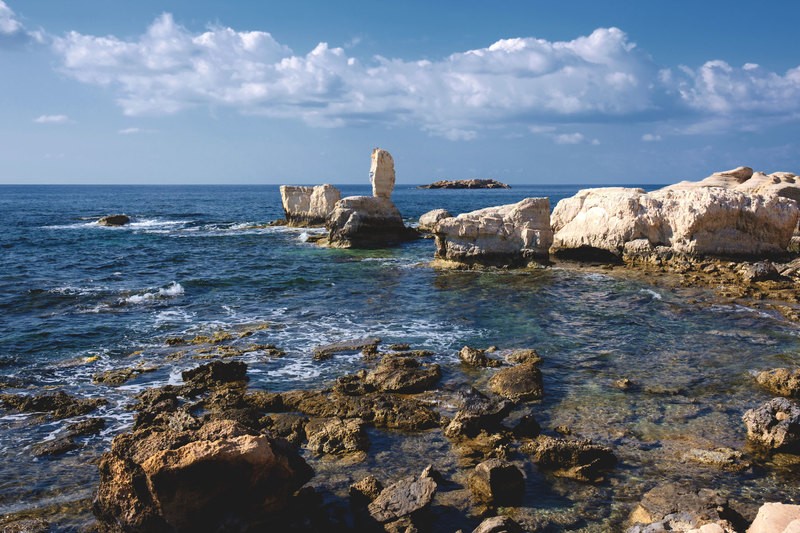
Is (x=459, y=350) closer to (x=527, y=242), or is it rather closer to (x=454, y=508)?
(x=454, y=508)

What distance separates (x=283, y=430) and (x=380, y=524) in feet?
15.3

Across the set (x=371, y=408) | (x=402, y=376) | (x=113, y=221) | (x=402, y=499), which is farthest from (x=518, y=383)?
(x=113, y=221)

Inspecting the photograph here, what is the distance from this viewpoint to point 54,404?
1470 cm

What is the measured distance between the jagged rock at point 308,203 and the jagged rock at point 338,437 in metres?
46.0

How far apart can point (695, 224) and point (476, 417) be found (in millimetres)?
24689

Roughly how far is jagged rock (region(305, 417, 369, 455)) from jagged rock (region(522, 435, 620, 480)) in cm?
378

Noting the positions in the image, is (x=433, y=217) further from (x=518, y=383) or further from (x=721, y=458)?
(x=721, y=458)

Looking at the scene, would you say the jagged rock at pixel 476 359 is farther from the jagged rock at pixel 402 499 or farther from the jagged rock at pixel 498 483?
the jagged rock at pixel 402 499

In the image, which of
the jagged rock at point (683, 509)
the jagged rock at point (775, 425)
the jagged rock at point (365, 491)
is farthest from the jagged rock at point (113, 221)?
the jagged rock at point (683, 509)

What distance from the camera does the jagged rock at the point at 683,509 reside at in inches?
351

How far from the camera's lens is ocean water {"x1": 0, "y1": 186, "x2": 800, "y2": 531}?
37.3 feet

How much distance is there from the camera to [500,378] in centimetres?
1603

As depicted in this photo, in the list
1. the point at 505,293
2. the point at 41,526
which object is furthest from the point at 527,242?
the point at 41,526

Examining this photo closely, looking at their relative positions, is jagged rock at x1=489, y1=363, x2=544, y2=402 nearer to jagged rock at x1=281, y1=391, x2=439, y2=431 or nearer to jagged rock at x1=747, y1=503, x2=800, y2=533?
jagged rock at x1=281, y1=391, x2=439, y2=431
